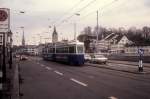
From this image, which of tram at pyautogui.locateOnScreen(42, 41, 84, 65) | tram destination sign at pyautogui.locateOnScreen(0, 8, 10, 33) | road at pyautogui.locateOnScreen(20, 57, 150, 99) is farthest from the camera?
tram at pyautogui.locateOnScreen(42, 41, 84, 65)

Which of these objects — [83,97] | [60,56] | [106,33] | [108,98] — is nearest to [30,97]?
[83,97]

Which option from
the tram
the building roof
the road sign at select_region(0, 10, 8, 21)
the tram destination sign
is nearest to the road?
the tram destination sign

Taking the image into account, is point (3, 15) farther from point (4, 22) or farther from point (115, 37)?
point (115, 37)

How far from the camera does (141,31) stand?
160250 mm

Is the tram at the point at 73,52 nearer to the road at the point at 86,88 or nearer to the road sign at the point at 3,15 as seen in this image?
the road at the point at 86,88

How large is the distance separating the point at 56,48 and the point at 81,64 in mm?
9145

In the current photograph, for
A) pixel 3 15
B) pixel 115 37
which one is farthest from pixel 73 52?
pixel 115 37

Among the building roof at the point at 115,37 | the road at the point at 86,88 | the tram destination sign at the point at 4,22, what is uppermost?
the building roof at the point at 115,37

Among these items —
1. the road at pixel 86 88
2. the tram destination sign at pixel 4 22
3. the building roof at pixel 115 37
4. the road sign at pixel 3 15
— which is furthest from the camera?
the building roof at pixel 115 37

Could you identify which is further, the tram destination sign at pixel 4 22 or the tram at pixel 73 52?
the tram at pixel 73 52

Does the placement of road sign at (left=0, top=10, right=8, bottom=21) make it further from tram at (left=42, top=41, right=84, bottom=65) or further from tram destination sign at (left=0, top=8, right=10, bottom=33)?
tram at (left=42, top=41, right=84, bottom=65)

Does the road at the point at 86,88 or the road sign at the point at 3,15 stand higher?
the road sign at the point at 3,15

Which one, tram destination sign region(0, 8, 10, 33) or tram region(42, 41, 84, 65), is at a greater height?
tram destination sign region(0, 8, 10, 33)

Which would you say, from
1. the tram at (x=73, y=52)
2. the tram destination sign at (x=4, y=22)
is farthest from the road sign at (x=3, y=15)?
the tram at (x=73, y=52)
